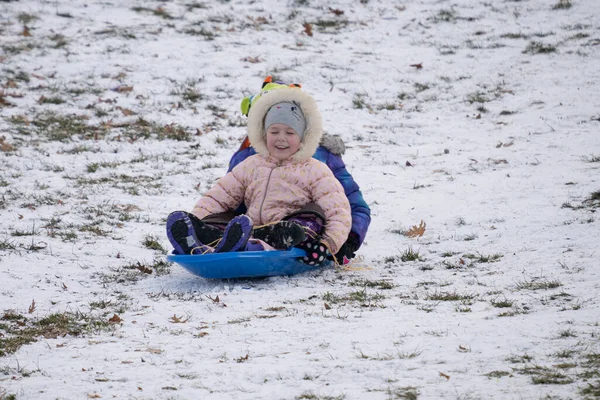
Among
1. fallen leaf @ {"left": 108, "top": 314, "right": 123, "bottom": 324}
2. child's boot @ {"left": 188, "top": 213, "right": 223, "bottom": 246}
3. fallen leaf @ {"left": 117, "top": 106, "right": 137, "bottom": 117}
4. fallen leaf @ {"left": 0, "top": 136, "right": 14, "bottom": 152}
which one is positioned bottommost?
fallen leaf @ {"left": 108, "top": 314, "right": 123, "bottom": 324}

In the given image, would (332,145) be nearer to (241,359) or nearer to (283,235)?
(283,235)

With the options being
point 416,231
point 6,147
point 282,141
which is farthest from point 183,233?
point 6,147

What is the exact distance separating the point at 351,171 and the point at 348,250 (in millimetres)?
2978

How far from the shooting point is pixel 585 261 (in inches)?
201

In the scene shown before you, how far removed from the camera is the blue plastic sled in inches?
201

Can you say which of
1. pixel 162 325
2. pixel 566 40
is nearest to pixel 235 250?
pixel 162 325

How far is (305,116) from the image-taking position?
19.8 ft

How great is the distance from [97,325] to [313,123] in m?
2.46

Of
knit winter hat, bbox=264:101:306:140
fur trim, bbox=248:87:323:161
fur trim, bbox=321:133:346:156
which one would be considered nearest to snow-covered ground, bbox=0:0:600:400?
fur trim, bbox=321:133:346:156

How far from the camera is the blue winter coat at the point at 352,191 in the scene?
5.97 metres

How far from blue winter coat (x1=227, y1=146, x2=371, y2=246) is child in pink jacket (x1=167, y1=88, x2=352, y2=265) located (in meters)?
0.25

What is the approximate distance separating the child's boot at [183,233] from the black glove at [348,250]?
3.74 ft

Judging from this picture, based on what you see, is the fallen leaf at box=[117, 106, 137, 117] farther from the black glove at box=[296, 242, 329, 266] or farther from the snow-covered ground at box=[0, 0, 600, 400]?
the black glove at box=[296, 242, 329, 266]

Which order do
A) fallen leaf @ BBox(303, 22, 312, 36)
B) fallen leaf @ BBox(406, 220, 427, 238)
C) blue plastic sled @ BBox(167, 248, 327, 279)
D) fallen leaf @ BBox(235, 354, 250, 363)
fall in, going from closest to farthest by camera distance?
fallen leaf @ BBox(235, 354, 250, 363)
blue plastic sled @ BBox(167, 248, 327, 279)
fallen leaf @ BBox(406, 220, 427, 238)
fallen leaf @ BBox(303, 22, 312, 36)
